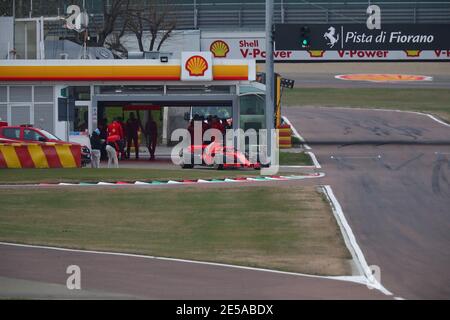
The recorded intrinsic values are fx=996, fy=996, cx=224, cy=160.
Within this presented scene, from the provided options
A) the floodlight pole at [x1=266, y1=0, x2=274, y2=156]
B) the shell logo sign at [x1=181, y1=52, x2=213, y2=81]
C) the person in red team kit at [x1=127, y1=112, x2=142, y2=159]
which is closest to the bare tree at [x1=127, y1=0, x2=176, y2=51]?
the person in red team kit at [x1=127, y1=112, x2=142, y2=159]

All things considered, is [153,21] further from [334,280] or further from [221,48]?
[334,280]

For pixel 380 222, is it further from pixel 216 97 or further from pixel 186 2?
pixel 186 2

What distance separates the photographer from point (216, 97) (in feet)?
113

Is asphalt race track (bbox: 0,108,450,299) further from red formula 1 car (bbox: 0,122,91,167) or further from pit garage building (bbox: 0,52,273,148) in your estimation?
red formula 1 car (bbox: 0,122,91,167)

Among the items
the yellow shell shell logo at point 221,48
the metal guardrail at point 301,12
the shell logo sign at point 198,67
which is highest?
the metal guardrail at point 301,12

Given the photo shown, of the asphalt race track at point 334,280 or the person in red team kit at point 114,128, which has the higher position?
the person in red team kit at point 114,128

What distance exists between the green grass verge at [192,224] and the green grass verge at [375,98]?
31.7m

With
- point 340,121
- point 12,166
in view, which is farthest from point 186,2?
point 12,166

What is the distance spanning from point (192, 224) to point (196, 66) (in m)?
16.0

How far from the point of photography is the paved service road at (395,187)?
14.8 meters

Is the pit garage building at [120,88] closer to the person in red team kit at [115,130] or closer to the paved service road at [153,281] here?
the person in red team kit at [115,130]

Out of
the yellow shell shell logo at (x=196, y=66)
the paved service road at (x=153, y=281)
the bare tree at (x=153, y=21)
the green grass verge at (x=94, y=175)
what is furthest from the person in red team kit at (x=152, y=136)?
the paved service road at (x=153, y=281)

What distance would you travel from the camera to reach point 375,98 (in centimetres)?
5950

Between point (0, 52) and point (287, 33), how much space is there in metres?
11.8
